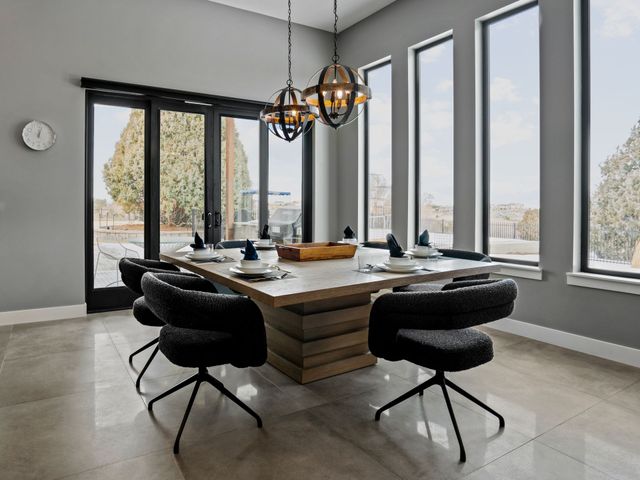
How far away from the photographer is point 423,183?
5074 millimetres

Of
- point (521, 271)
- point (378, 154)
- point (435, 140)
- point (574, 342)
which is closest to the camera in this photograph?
point (574, 342)

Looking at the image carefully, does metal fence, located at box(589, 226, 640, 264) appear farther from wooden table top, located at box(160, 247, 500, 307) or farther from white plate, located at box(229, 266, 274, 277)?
white plate, located at box(229, 266, 274, 277)

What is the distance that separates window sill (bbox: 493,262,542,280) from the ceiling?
330 cm

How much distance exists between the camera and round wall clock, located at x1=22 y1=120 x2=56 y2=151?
4243mm

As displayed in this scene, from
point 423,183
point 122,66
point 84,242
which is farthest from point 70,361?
point 423,183

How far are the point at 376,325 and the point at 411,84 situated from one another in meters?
3.74

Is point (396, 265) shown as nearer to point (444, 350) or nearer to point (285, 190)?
point (444, 350)

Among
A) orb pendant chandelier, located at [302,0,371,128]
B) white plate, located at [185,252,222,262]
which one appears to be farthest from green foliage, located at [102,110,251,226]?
orb pendant chandelier, located at [302,0,371,128]

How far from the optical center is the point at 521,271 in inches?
154

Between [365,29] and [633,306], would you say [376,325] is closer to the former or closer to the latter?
[633,306]

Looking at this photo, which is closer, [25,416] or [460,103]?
[25,416]

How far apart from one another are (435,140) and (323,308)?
2.78 meters

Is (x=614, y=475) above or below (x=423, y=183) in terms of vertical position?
below

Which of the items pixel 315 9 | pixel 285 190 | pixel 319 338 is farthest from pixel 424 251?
pixel 315 9
